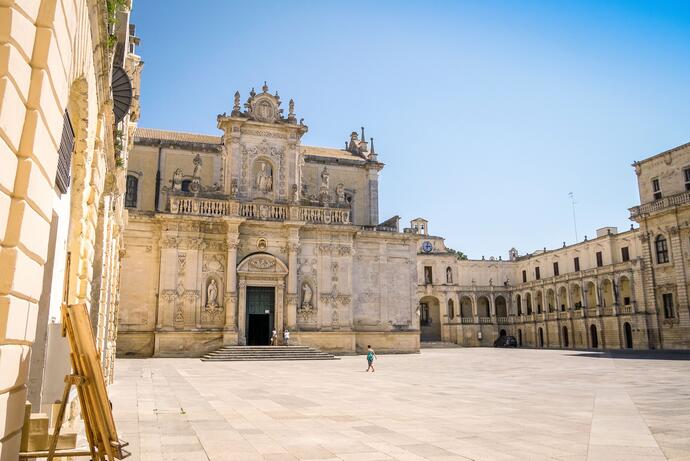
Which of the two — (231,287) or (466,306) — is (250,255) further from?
(466,306)

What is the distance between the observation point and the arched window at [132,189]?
39159 millimetres

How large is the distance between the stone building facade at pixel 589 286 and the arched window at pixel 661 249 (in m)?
0.08

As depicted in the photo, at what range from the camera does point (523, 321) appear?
6469 cm

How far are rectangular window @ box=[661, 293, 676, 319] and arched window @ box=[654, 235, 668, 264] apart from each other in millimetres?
2604

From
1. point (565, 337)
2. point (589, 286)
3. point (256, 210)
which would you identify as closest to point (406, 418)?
point (256, 210)

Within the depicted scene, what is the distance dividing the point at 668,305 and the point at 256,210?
105 feet

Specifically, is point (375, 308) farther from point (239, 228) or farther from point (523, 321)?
point (523, 321)

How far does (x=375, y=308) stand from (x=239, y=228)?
35.8ft

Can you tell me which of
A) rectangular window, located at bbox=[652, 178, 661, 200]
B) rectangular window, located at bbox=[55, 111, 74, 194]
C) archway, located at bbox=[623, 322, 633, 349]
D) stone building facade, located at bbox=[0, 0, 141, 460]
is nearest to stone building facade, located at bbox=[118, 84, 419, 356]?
rectangular window, located at bbox=[652, 178, 661, 200]

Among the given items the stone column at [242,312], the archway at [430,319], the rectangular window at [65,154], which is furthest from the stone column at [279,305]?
the archway at [430,319]

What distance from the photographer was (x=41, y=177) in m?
4.66

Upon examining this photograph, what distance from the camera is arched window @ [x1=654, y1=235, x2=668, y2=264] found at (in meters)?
42.6

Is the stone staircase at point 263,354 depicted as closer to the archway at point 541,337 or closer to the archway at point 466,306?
the archway at point 466,306

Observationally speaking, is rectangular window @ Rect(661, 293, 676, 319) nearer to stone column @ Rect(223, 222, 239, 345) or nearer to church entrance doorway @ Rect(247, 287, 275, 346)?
church entrance doorway @ Rect(247, 287, 275, 346)
